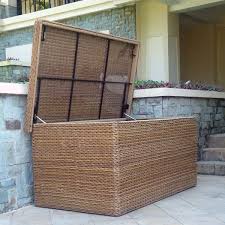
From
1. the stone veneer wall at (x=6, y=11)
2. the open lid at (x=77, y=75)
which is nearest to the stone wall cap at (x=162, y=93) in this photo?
the open lid at (x=77, y=75)

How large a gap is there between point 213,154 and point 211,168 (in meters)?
0.42

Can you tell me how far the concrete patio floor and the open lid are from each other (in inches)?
35.9

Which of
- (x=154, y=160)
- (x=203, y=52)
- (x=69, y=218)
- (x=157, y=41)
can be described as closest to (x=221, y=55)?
(x=203, y=52)

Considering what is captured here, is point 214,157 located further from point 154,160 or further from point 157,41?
point 157,41

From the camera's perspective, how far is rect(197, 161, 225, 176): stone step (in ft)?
20.2

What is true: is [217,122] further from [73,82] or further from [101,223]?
[101,223]

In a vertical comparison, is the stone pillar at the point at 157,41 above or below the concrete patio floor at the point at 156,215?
above

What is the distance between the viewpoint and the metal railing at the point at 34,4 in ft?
35.5

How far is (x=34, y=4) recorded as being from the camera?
11.2 m

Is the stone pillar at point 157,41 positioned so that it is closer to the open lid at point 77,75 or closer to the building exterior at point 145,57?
the building exterior at point 145,57

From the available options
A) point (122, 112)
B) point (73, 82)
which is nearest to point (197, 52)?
point (122, 112)

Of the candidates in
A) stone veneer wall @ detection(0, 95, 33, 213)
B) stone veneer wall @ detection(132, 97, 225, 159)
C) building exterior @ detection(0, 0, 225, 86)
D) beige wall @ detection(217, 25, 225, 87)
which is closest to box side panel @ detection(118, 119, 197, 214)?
stone veneer wall @ detection(132, 97, 225, 159)

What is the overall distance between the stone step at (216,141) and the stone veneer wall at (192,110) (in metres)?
Answer: 0.09

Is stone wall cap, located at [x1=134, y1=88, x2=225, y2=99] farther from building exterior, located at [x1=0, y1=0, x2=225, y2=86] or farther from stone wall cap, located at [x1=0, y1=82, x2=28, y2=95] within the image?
stone wall cap, located at [x1=0, y1=82, x2=28, y2=95]
